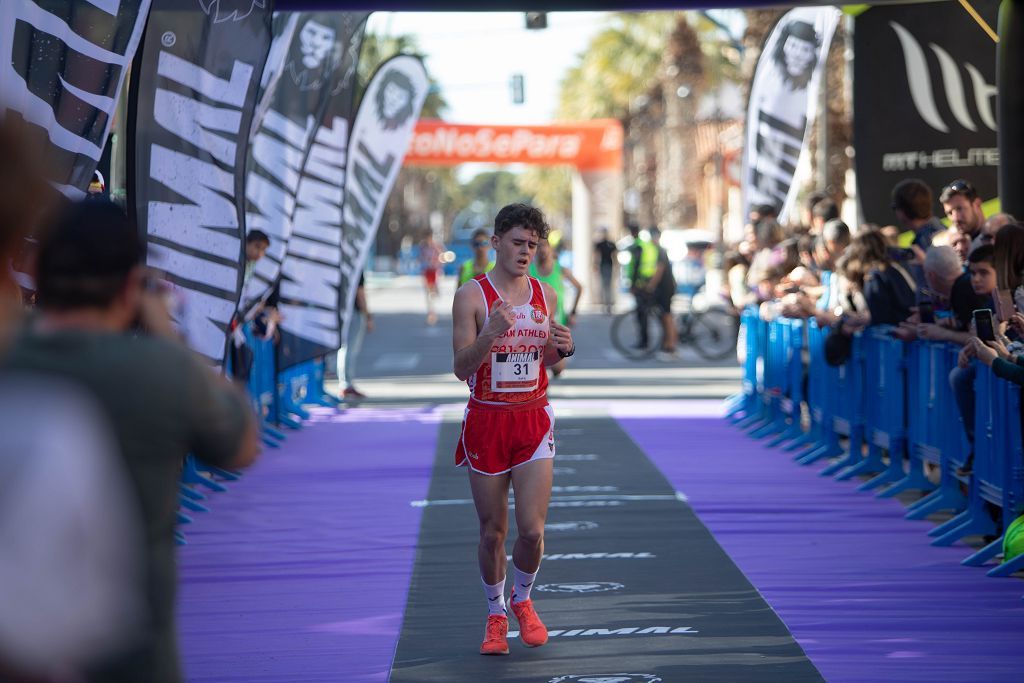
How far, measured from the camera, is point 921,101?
657 inches

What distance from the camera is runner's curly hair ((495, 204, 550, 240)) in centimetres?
642

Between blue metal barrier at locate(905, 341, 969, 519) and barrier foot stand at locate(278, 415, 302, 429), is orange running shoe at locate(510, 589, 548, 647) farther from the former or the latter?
barrier foot stand at locate(278, 415, 302, 429)

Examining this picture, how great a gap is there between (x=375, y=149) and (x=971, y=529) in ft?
36.3

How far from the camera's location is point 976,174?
54.0ft

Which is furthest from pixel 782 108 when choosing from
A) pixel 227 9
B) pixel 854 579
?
pixel 854 579

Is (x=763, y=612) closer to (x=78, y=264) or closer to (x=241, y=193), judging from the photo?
(x=241, y=193)

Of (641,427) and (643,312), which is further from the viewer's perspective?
(643,312)

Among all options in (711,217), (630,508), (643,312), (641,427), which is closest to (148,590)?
(630,508)

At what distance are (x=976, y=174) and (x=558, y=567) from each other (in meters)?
9.61

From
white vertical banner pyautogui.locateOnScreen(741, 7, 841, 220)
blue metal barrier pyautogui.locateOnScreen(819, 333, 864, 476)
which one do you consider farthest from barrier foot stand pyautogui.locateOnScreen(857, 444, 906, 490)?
white vertical banner pyautogui.locateOnScreen(741, 7, 841, 220)

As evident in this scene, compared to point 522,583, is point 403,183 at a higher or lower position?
higher

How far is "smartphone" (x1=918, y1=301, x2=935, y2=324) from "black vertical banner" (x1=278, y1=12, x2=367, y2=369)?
757 cm

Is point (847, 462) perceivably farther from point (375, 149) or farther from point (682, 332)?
point (682, 332)

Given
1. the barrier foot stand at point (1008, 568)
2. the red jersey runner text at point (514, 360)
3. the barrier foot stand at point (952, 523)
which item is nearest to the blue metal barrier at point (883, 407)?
the barrier foot stand at point (952, 523)
